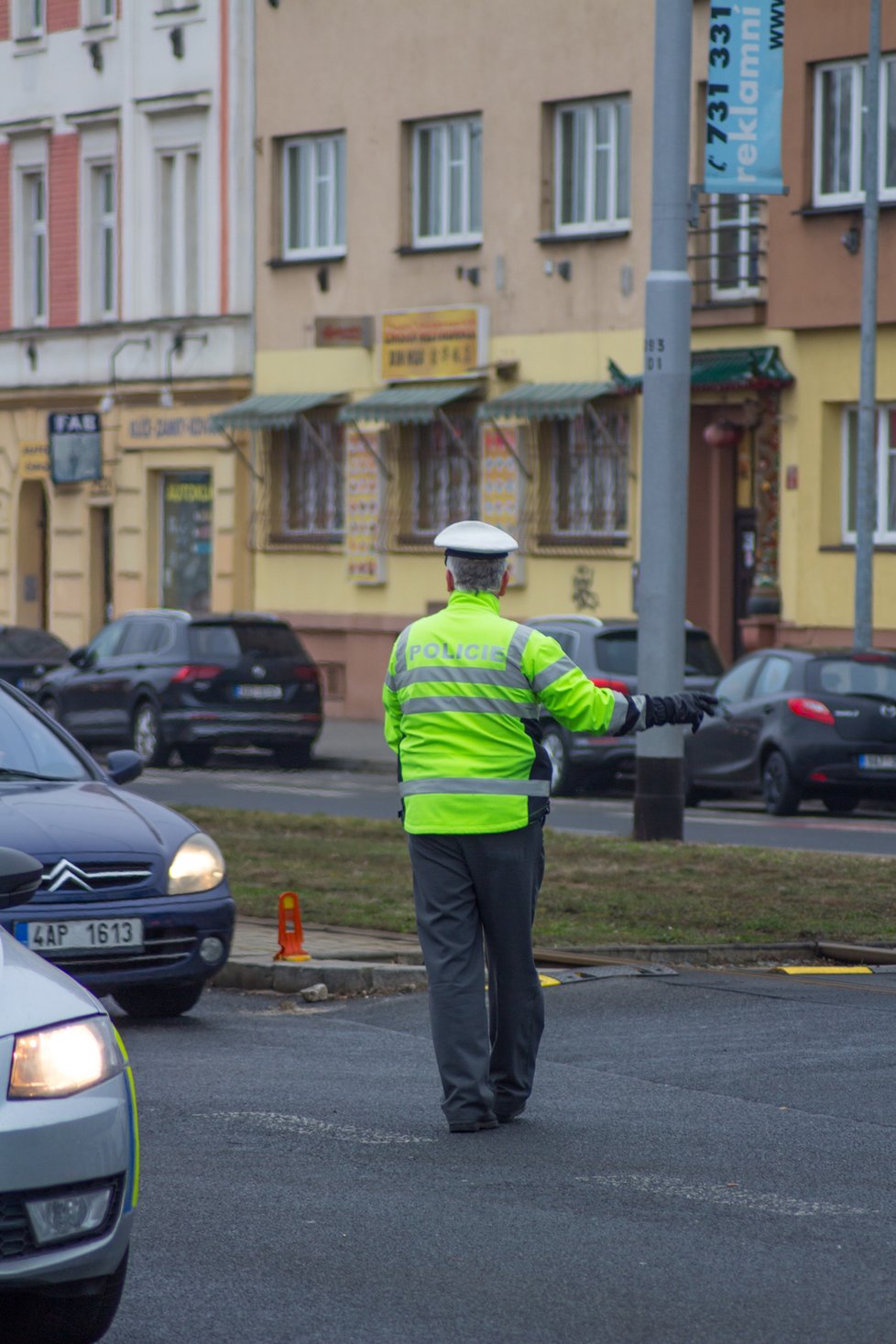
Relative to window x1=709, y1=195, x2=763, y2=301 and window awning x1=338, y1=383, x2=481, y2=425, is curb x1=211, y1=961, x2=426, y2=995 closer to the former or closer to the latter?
window x1=709, y1=195, x2=763, y2=301

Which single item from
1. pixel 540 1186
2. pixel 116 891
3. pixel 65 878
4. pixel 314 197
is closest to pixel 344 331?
pixel 314 197

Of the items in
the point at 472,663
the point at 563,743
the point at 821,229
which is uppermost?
the point at 821,229

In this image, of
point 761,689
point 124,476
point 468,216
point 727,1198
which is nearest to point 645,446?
point 761,689

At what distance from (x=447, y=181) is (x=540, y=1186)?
2703cm

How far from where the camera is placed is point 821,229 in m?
27.5

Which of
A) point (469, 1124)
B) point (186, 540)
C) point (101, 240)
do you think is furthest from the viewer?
point (101, 240)

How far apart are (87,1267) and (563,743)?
1845 cm

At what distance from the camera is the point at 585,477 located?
1235 inches

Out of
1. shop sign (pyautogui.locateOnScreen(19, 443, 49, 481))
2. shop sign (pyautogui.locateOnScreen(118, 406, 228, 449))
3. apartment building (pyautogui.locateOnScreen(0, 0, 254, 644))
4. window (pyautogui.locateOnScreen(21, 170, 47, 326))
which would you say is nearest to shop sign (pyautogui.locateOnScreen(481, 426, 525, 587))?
apartment building (pyautogui.locateOnScreen(0, 0, 254, 644))

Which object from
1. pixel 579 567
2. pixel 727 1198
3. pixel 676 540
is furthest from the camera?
pixel 579 567

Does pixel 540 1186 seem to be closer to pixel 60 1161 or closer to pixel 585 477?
pixel 60 1161

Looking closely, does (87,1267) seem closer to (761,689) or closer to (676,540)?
(676,540)

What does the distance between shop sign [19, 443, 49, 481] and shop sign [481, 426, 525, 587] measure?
9658mm

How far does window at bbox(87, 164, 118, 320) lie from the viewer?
127 ft
